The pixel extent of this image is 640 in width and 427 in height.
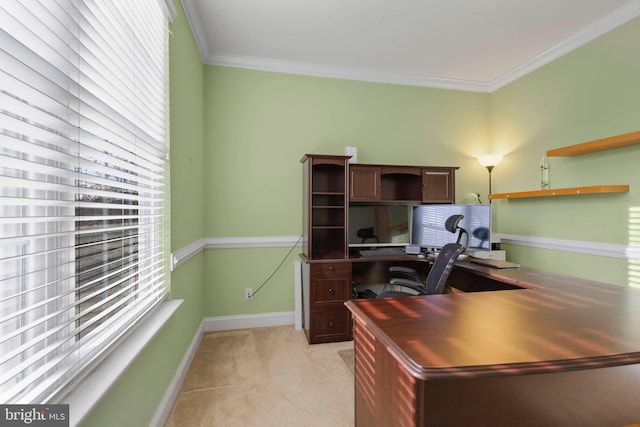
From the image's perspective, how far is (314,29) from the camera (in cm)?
279

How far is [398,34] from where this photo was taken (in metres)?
2.88

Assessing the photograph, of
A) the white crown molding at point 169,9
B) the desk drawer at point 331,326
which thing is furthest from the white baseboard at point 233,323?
the white crown molding at point 169,9

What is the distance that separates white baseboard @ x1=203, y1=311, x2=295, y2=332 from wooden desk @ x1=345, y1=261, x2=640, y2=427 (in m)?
2.09

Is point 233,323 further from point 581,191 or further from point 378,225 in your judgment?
point 581,191

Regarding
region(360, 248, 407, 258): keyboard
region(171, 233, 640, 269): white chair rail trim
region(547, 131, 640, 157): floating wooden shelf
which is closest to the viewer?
region(547, 131, 640, 157): floating wooden shelf

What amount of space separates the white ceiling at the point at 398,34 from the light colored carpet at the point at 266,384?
297 cm

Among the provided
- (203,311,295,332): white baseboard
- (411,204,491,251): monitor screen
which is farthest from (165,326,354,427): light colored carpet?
(411,204,491,251): monitor screen

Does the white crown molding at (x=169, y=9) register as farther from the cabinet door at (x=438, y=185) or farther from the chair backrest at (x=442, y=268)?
the cabinet door at (x=438, y=185)

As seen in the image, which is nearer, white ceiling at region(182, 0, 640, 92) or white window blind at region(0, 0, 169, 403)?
white window blind at region(0, 0, 169, 403)

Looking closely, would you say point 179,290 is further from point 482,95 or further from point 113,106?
point 482,95

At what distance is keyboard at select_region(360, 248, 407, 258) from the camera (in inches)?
127

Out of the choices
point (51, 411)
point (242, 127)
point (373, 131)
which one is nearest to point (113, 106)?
point (51, 411)

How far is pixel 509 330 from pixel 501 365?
30 cm

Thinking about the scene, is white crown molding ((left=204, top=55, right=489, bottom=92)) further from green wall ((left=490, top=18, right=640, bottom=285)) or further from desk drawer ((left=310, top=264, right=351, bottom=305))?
desk drawer ((left=310, top=264, right=351, bottom=305))
